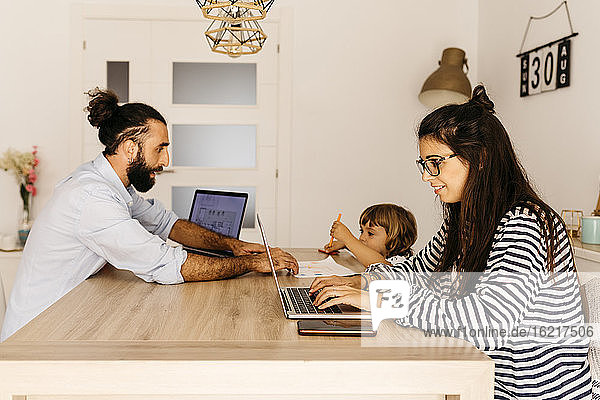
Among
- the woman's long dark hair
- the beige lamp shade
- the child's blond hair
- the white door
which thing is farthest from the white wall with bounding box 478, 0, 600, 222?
the woman's long dark hair

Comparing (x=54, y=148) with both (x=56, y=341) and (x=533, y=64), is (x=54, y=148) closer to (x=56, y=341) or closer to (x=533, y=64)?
(x=533, y=64)

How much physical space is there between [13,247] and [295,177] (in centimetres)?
178

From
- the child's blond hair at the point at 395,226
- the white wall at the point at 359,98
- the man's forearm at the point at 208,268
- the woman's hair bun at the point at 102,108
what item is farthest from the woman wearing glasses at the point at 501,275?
the white wall at the point at 359,98

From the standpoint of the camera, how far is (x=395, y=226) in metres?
2.46

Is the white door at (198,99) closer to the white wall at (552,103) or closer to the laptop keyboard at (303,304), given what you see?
the white wall at (552,103)

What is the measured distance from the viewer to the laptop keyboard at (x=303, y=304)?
138cm

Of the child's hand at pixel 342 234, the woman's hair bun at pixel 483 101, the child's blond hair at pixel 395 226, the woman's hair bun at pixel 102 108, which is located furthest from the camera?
the child's blond hair at pixel 395 226

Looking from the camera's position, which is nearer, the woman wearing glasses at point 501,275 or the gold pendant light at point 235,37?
the woman wearing glasses at point 501,275

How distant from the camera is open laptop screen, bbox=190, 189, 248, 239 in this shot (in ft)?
8.29

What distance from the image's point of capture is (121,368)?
1060mm

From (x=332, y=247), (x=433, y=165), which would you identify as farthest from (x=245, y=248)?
(x=433, y=165)

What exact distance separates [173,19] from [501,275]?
3339 mm

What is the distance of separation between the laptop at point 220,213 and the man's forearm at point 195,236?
0.03m

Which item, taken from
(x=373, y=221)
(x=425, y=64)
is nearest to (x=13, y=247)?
(x=373, y=221)
